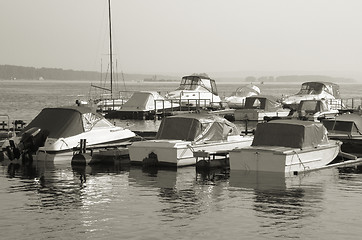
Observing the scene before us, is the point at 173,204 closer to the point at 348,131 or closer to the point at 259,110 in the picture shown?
the point at 348,131

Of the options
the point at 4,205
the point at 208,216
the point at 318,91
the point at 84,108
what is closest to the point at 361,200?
the point at 208,216

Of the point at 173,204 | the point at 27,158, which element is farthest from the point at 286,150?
the point at 27,158

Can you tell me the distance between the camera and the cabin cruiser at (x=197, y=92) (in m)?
80.6

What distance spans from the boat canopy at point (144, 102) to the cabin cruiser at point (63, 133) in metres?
34.5

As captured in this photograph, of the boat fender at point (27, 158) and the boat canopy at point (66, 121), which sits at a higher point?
the boat canopy at point (66, 121)

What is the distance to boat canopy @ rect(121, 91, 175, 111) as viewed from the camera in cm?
7286

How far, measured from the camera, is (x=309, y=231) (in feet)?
72.0

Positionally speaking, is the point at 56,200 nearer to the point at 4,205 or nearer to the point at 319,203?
the point at 4,205

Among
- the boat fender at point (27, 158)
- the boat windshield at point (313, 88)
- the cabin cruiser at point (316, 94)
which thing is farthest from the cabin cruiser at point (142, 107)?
the boat fender at point (27, 158)

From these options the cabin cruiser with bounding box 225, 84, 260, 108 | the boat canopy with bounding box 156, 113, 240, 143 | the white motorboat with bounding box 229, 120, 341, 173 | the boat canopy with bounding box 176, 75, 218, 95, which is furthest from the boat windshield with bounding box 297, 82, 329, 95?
the white motorboat with bounding box 229, 120, 341, 173

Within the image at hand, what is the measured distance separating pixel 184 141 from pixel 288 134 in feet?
15.5

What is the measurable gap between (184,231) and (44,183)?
10126 millimetres

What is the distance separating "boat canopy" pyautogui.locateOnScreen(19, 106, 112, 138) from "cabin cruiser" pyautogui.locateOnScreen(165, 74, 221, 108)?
41.9 metres

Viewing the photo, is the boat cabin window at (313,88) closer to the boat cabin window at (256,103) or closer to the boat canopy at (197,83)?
the boat canopy at (197,83)
